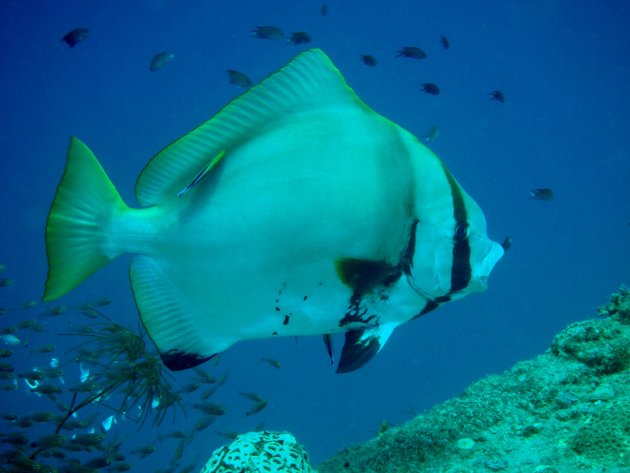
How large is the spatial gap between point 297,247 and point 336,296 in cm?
23

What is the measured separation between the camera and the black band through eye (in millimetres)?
1694

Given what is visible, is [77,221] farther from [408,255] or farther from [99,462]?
[99,462]

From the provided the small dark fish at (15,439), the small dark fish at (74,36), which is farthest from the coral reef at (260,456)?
the small dark fish at (74,36)

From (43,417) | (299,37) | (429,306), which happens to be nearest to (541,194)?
(299,37)

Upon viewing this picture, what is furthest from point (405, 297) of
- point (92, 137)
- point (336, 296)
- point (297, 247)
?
point (92, 137)

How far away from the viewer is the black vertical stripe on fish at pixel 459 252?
170 cm

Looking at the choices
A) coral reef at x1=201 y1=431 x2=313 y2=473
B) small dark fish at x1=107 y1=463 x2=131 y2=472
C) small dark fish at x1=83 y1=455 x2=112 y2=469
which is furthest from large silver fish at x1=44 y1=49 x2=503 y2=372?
small dark fish at x1=107 y1=463 x2=131 y2=472

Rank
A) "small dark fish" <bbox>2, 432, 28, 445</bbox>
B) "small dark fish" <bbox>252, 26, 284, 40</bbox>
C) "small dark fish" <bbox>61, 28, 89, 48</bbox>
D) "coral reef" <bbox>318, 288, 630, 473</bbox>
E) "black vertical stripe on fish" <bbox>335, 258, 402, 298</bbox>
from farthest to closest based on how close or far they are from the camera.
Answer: "small dark fish" <bbox>252, 26, 284, 40</bbox> < "small dark fish" <bbox>61, 28, 89, 48</bbox> < "small dark fish" <bbox>2, 432, 28, 445</bbox> < "coral reef" <bbox>318, 288, 630, 473</bbox> < "black vertical stripe on fish" <bbox>335, 258, 402, 298</bbox>

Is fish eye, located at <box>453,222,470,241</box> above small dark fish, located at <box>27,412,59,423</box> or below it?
above

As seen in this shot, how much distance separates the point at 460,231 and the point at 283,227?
0.65m

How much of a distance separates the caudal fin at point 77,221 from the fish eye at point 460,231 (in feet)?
4.15

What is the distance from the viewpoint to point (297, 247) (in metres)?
1.61

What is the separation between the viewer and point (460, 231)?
1.70m

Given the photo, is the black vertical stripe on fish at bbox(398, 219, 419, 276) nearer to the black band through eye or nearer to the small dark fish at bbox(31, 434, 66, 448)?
the black band through eye
